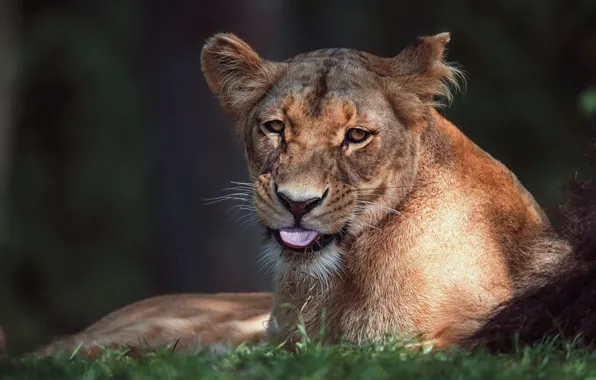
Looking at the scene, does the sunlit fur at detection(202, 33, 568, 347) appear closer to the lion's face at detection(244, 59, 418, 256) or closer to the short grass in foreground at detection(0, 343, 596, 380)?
the lion's face at detection(244, 59, 418, 256)

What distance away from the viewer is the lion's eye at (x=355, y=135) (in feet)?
18.3

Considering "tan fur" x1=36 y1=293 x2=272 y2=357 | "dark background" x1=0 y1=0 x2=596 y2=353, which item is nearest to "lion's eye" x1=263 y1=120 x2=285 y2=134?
"tan fur" x1=36 y1=293 x2=272 y2=357

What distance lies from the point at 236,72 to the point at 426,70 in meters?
0.87

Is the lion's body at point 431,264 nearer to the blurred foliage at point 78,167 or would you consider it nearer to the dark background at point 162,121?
the dark background at point 162,121

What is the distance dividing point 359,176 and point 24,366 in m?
1.74

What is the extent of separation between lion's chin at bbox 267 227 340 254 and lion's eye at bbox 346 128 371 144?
1.32 ft

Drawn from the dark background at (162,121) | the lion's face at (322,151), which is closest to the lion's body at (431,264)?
the lion's face at (322,151)

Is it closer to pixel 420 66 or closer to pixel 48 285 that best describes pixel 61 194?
pixel 48 285

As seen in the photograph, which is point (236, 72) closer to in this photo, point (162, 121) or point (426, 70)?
point (426, 70)

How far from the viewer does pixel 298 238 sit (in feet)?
17.9

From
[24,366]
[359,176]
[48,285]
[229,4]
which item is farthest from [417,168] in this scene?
[48,285]

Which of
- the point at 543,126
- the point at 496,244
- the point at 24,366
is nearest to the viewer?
→ the point at 24,366

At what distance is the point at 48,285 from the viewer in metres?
18.5

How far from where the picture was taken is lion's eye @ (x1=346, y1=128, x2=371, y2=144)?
18.3 ft
